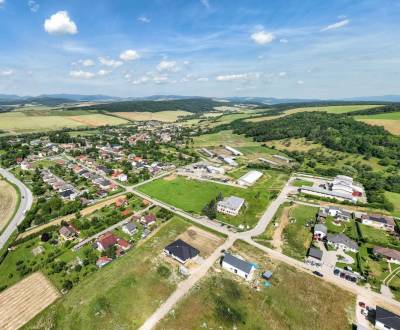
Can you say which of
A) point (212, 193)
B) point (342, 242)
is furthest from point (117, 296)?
point (212, 193)

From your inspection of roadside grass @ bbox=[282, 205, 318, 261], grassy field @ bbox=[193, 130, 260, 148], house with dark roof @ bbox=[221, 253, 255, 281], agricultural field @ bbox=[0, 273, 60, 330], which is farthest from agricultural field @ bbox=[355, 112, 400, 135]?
agricultural field @ bbox=[0, 273, 60, 330]

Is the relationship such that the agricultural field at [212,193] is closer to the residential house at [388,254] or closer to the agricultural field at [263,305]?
the agricultural field at [263,305]

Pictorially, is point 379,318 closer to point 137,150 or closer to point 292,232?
point 292,232

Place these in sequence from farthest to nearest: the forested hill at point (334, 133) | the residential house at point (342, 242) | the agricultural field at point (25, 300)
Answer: the forested hill at point (334, 133) → the residential house at point (342, 242) → the agricultural field at point (25, 300)

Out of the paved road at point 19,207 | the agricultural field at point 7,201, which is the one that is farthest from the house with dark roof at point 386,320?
the agricultural field at point 7,201

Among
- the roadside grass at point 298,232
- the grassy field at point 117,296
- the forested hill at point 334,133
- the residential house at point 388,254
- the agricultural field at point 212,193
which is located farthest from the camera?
the forested hill at point 334,133

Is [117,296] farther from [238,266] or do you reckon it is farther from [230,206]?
[230,206]
